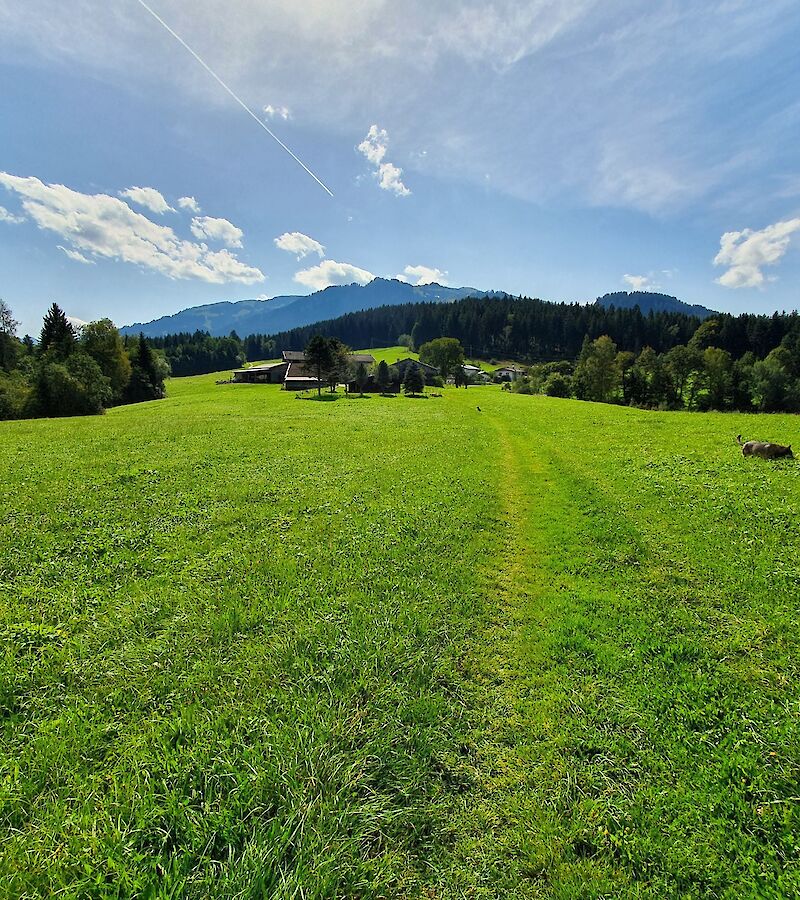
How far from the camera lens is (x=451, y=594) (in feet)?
30.3

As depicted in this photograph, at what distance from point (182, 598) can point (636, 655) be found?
905 centimetres

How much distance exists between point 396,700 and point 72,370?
7071 cm

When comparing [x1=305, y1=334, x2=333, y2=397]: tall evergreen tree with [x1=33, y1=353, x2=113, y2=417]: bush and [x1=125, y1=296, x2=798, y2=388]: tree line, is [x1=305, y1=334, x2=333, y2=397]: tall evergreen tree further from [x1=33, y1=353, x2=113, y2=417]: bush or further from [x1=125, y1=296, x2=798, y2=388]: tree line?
[x1=125, y1=296, x2=798, y2=388]: tree line

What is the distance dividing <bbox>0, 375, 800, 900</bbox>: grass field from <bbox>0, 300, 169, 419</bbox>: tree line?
51.4 meters

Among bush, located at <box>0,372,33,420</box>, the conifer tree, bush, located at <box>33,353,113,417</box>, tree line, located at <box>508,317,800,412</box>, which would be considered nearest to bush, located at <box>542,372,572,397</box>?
tree line, located at <box>508,317,800,412</box>

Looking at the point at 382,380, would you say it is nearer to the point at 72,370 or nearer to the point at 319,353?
the point at 319,353

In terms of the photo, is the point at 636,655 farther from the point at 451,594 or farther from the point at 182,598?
the point at 182,598

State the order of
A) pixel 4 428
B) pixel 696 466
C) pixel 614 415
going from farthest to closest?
pixel 614 415 → pixel 4 428 → pixel 696 466

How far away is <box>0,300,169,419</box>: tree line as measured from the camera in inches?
2080

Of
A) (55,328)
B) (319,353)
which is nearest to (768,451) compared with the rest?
(319,353)

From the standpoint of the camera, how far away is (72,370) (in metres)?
57.0

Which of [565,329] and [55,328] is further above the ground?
[565,329]

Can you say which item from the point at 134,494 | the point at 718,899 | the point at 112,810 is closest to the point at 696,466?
the point at 718,899

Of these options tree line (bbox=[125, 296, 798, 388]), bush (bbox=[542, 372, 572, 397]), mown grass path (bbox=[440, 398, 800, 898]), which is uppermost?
tree line (bbox=[125, 296, 798, 388])
